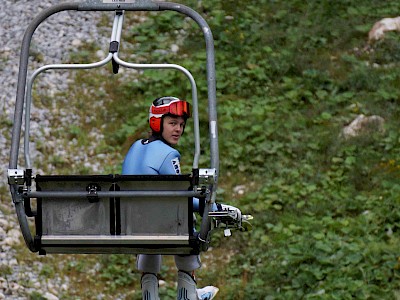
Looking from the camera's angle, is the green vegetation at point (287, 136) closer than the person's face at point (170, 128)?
No

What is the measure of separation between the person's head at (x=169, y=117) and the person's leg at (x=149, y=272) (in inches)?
33.7

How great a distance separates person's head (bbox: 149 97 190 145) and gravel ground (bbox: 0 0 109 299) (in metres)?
3.53

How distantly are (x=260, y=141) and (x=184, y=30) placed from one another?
3041 mm

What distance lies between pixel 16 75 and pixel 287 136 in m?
3.50

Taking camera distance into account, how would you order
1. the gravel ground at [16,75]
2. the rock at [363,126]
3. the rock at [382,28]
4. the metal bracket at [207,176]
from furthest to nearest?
the rock at [382,28], the rock at [363,126], the gravel ground at [16,75], the metal bracket at [207,176]

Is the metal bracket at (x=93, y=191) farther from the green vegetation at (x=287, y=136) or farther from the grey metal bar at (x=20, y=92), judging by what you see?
the green vegetation at (x=287, y=136)

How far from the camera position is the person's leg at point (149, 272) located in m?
8.52

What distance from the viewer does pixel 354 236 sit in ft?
38.8

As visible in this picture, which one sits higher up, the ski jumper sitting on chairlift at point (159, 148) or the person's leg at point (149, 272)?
the ski jumper sitting on chairlift at point (159, 148)

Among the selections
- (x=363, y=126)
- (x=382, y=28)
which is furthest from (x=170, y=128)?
(x=382, y=28)

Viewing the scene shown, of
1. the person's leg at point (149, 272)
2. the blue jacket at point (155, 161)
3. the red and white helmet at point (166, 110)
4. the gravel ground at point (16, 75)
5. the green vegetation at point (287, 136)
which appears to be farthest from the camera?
the gravel ground at point (16, 75)

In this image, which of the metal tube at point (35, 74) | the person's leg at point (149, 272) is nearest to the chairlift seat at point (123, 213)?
the metal tube at point (35, 74)

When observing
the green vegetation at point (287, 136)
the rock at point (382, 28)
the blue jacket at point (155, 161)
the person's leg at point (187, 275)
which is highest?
the blue jacket at point (155, 161)

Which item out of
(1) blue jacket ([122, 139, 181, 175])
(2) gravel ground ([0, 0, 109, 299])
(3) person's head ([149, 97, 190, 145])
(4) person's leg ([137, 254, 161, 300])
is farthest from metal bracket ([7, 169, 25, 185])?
(2) gravel ground ([0, 0, 109, 299])
